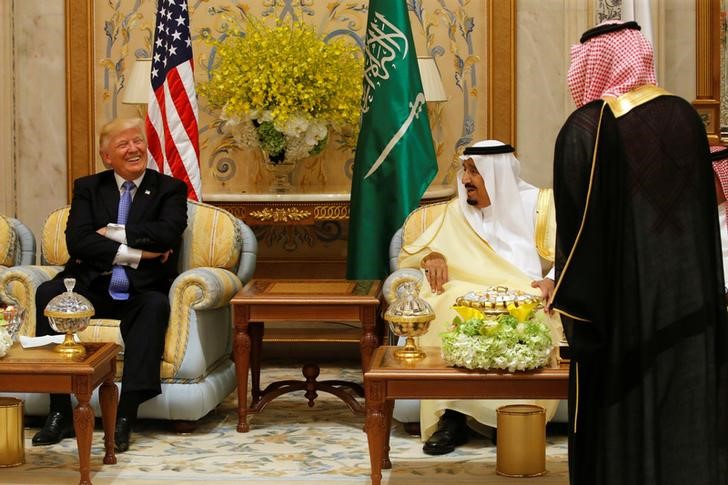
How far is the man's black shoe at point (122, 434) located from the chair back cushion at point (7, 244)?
1.43m

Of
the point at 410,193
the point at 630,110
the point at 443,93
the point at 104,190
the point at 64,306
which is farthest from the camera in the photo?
the point at 443,93

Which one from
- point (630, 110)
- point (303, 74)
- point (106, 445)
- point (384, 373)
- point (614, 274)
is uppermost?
point (303, 74)

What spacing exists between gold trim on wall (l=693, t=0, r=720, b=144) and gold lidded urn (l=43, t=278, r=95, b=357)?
3935mm

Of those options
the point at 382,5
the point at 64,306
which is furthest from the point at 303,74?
the point at 64,306

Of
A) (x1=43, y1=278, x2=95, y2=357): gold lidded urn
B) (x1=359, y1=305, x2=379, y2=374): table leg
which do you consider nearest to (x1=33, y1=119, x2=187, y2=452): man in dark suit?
(x1=43, y1=278, x2=95, y2=357): gold lidded urn

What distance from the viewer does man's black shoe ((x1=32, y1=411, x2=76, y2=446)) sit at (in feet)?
19.3

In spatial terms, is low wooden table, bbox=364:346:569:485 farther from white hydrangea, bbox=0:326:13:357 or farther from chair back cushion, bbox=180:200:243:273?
chair back cushion, bbox=180:200:243:273

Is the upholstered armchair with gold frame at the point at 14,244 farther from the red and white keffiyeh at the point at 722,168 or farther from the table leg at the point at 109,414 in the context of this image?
the red and white keffiyeh at the point at 722,168

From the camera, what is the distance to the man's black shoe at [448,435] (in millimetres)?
5680

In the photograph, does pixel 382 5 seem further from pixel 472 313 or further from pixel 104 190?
pixel 472 313

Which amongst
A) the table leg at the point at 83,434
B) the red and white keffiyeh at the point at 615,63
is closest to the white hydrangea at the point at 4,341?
the table leg at the point at 83,434

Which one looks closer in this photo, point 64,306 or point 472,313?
point 472,313

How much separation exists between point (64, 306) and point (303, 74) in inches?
103

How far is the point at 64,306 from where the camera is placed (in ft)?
17.3
